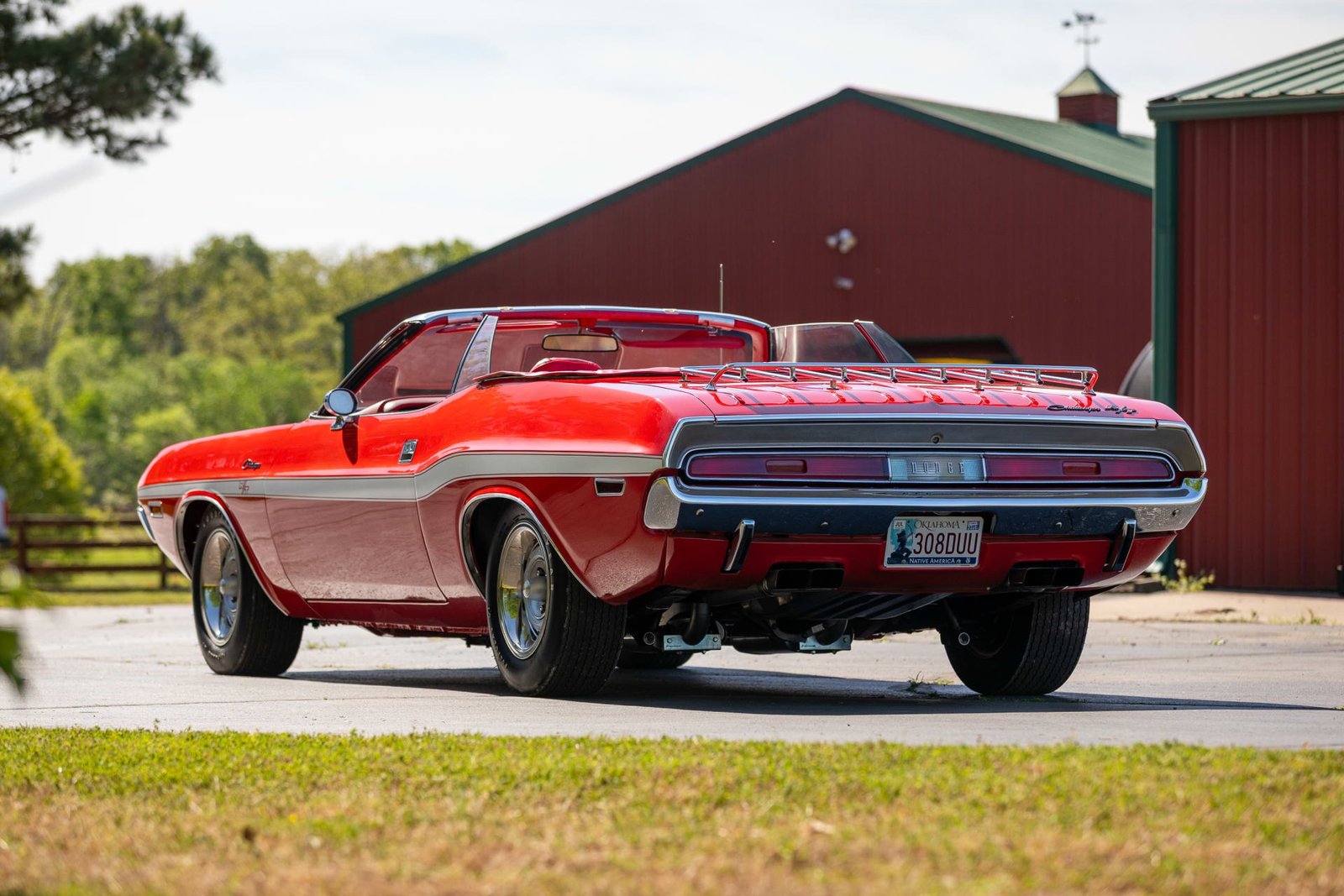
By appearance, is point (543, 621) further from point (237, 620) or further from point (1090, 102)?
point (1090, 102)

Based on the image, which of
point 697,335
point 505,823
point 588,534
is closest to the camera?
point 505,823

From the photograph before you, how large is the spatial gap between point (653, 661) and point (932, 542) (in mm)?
3232

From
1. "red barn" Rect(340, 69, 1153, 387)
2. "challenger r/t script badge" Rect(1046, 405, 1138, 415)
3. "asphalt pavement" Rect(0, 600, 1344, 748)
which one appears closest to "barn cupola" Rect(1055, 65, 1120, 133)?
"red barn" Rect(340, 69, 1153, 387)

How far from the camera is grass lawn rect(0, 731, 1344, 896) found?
4.11 metres

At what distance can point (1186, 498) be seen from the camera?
766cm

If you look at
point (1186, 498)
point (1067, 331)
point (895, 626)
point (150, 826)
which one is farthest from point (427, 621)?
point (1067, 331)

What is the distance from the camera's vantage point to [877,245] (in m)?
24.8

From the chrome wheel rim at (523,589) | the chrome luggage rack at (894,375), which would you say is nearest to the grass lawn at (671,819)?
the chrome wheel rim at (523,589)

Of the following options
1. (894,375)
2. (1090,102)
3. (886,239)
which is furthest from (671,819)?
(1090,102)

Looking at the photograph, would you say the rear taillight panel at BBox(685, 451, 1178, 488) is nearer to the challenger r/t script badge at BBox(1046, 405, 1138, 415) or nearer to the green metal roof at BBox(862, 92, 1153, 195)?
the challenger r/t script badge at BBox(1046, 405, 1138, 415)

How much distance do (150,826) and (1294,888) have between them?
8.56 ft

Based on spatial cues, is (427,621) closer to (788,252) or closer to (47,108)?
(47,108)

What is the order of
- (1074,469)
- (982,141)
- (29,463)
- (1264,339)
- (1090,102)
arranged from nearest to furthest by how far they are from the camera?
(1074,469)
(1264,339)
(982,141)
(1090,102)
(29,463)

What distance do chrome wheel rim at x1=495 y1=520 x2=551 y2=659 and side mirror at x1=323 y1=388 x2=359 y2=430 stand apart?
1.33 meters
